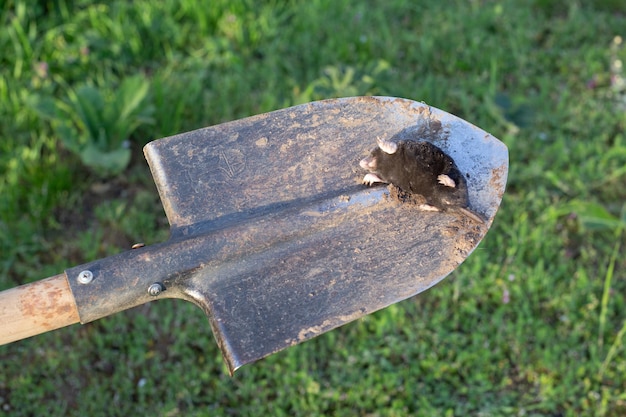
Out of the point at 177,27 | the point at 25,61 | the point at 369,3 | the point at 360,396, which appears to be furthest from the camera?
the point at 369,3

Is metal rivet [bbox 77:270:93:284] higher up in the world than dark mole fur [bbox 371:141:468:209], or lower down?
lower down

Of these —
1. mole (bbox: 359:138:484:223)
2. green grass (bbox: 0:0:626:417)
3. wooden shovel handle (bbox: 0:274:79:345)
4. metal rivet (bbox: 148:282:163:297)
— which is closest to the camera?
wooden shovel handle (bbox: 0:274:79:345)

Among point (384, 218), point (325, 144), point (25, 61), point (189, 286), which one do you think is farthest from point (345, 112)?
point (25, 61)

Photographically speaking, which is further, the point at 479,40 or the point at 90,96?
the point at 479,40

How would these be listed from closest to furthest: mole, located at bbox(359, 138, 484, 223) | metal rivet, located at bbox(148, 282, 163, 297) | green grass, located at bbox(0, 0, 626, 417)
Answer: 1. metal rivet, located at bbox(148, 282, 163, 297)
2. mole, located at bbox(359, 138, 484, 223)
3. green grass, located at bbox(0, 0, 626, 417)

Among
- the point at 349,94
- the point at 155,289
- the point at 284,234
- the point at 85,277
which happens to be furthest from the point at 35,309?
the point at 349,94

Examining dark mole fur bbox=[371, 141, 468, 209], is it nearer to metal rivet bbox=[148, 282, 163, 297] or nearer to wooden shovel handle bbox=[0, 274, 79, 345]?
metal rivet bbox=[148, 282, 163, 297]

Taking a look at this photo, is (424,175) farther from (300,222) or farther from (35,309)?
(35,309)

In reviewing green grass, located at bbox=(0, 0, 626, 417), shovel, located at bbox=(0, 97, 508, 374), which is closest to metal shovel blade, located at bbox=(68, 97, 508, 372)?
shovel, located at bbox=(0, 97, 508, 374)

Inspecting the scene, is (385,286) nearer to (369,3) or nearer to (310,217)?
(310,217)
